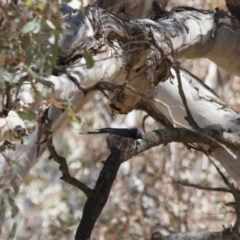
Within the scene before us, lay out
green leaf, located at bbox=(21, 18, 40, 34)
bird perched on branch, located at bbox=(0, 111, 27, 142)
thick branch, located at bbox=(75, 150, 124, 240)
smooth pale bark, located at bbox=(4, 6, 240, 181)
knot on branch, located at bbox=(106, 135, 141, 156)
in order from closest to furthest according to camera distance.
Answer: green leaf, located at bbox=(21, 18, 40, 34) < bird perched on branch, located at bbox=(0, 111, 27, 142) < smooth pale bark, located at bbox=(4, 6, 240, 181) < thick branch, located at bbox=(75, 150, 124, 240) < knot on branch, located at bbox=(106, 135, 141, 156)

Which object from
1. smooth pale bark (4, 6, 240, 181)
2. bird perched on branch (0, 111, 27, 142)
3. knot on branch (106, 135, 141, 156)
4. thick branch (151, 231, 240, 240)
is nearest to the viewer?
bird perched on branch (0, 111, 27, 142)

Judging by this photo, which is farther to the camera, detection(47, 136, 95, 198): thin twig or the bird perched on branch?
detection(47, 136, 95, 198): thin twig

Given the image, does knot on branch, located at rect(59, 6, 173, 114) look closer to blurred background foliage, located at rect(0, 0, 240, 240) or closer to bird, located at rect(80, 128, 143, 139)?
bird, located at rect(80, 128, 143, 139)

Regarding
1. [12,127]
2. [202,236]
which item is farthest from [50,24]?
[202,236]

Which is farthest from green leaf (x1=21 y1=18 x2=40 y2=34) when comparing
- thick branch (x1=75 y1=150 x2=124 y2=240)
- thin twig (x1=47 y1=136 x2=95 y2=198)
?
thick branch (x1=75 y1=150 x2=124 y2=240)

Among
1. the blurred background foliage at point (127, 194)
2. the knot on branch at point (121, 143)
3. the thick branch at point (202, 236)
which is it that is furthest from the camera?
the blurred background foliage at point (127, 194)

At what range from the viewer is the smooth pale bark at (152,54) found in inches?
74.0

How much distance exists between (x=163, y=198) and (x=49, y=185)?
0.92 meters

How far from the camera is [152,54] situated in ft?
7.11

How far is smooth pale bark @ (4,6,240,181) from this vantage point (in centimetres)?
188

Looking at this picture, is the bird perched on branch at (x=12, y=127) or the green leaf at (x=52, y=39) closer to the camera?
the green leaf at (x=52, y=39)

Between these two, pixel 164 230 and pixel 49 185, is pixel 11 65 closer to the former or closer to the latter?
pixel 164 230

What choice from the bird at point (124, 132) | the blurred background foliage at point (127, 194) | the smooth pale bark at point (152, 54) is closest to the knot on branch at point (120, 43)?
the smooth pale bark at point (152, 54)

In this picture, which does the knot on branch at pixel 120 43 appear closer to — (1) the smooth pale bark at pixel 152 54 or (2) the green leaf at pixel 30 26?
(1) the smooth pale bark at pixel 152 54
